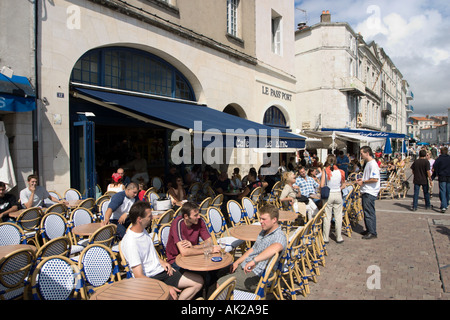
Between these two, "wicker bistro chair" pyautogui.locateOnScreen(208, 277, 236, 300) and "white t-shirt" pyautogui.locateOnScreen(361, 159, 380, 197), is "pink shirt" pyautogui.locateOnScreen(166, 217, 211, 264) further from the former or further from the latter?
"white t-shirt" pyautogui.locateOnScreen(361, 159, 380, 197)

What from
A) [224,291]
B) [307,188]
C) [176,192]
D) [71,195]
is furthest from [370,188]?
[71,195]

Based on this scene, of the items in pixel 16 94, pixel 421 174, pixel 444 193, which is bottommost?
pixel 444 193

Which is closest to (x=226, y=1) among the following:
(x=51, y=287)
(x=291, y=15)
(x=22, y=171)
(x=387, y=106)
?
(x=291, y=15)

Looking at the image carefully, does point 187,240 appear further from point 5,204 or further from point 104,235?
point 5,204

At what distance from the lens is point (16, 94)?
18.7 ft

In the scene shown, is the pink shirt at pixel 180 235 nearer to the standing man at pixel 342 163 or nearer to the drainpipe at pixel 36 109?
the drainpipe at pixel 36 109

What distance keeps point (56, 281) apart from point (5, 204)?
3549 mm

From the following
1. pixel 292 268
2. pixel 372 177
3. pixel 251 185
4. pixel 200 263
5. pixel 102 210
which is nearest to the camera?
pixel 200 263

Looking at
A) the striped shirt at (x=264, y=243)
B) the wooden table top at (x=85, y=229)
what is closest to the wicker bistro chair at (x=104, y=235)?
the wooden table top at (x=85, y=229)

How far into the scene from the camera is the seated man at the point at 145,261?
299cm

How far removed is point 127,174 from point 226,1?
25.0ft

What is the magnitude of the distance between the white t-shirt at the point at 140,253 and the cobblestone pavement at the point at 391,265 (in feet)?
6.55
